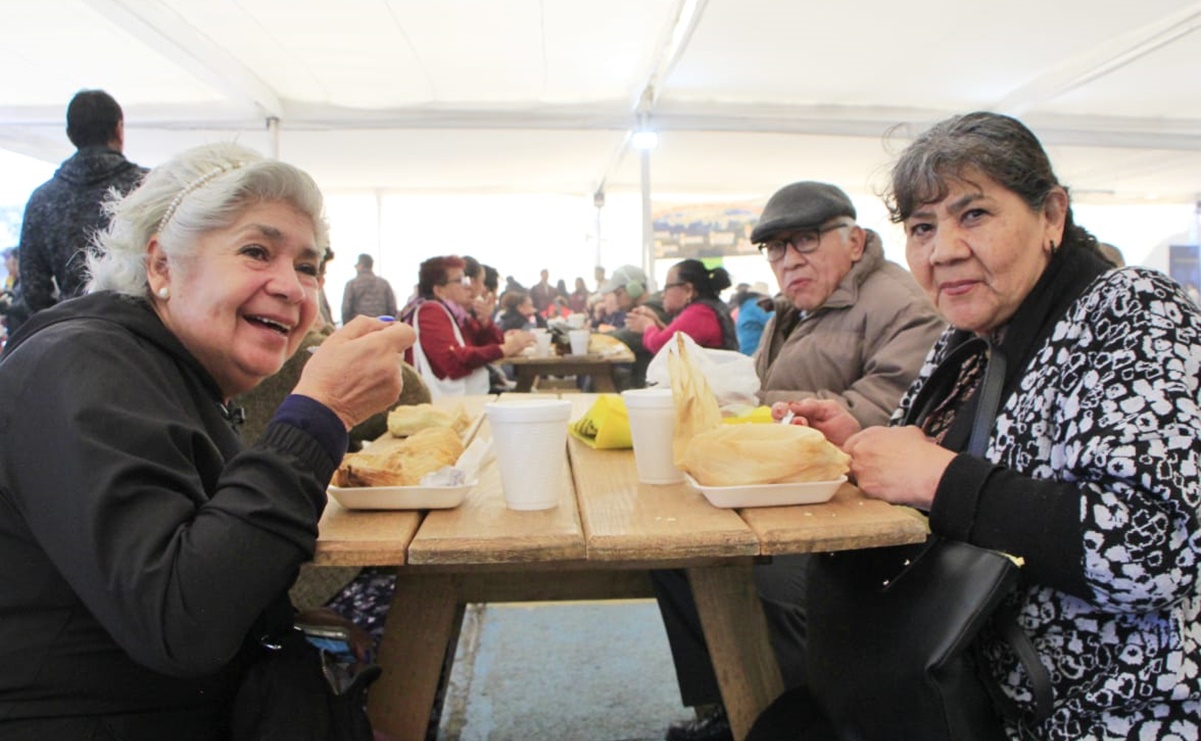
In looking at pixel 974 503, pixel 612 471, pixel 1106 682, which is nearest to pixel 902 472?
pixel 974 503

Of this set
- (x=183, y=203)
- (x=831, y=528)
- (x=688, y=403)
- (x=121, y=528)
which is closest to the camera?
(x=121, y=528)

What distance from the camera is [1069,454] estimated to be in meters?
1.08

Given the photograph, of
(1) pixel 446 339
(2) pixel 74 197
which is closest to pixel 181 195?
(2) pixel 74 197

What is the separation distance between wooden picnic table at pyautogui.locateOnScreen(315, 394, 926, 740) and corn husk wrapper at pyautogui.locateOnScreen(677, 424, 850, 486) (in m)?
0.05

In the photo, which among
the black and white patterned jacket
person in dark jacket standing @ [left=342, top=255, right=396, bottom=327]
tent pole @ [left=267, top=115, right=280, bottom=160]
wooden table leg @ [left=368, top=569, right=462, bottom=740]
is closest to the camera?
the black and white patterned jacket

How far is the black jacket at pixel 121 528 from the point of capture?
89 centimetres

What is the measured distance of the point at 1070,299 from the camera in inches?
48.9

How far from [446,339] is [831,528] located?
3.93 metres

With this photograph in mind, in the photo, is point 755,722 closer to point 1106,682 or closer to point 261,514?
point 1106,682

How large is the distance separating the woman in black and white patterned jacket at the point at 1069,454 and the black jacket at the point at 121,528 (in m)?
0.89

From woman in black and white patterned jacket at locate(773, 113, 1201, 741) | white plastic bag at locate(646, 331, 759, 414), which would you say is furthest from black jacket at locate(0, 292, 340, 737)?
white plastic bag at locate(646, 331, 759, 414)

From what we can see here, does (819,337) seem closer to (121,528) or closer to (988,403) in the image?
(988,403)

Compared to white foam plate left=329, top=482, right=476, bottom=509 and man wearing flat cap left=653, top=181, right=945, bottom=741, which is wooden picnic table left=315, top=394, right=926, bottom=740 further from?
man wearing flat cap left=653, top=181, right=945, bottom=741

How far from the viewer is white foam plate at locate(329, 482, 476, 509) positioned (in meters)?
1.24
